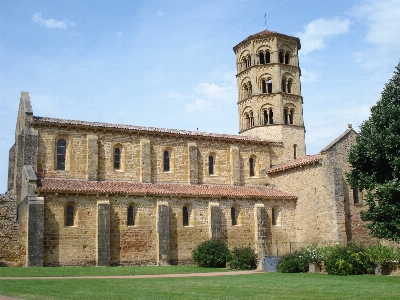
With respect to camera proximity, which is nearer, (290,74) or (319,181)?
(319,181)

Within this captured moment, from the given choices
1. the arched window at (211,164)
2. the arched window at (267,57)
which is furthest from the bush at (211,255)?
the arched window at (267,57)

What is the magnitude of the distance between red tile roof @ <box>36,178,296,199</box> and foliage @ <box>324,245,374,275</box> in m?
11.6

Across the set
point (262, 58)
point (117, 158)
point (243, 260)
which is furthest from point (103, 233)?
point (262, 58)

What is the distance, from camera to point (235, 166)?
3956 cm

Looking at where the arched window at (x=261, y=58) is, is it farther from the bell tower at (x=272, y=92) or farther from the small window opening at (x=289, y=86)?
the small window opening at (x=289, y=86)

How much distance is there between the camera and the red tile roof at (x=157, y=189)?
3130 centimetres

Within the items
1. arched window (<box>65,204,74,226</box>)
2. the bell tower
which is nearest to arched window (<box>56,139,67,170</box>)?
arched window (<box>65,204,74,226</box>)

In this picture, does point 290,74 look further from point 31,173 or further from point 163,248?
point 31,173

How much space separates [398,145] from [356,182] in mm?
3671

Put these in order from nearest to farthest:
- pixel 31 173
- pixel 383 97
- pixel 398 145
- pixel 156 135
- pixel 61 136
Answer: pixel 398 145
pixel 383 97
pixel 31 173
pixel 61 136
pixel 156 135

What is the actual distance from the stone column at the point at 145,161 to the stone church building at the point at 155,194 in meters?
0.08

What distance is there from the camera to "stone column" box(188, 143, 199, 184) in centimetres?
3756

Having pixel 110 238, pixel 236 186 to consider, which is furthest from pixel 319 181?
pixel 110 238

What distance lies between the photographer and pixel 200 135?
38469 millimetres
